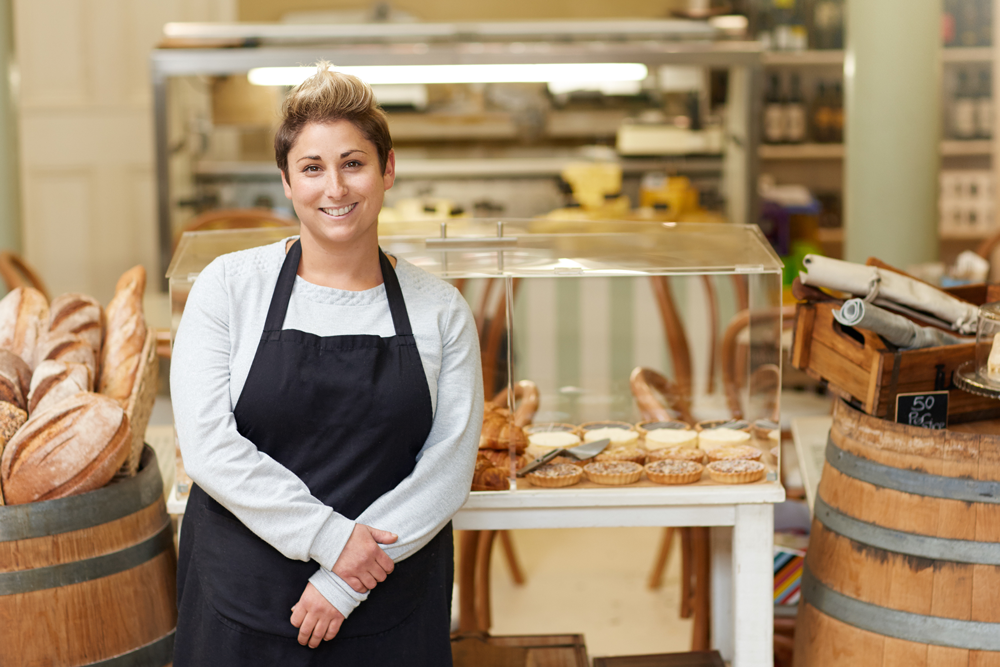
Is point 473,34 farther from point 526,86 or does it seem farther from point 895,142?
point 895,142

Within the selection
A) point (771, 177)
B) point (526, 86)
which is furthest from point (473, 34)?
point (771, 177)

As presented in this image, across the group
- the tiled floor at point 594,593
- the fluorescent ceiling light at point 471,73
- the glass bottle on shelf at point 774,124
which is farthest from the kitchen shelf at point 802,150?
the tiled floor at point 594,593

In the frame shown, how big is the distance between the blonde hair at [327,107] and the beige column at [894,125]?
3.36 m

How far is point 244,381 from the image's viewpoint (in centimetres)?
154

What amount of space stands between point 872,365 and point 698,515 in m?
0.44

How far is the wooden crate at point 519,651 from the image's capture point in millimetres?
2238

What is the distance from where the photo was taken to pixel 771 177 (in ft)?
20.4

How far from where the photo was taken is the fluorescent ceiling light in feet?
14.6

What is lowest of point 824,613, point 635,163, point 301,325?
point 824,613

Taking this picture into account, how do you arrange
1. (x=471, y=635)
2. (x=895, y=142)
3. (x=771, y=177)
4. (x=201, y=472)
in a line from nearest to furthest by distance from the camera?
(x=201, y=472), (x=471, y=635), (x=895, y=142), (x=771, y=177)

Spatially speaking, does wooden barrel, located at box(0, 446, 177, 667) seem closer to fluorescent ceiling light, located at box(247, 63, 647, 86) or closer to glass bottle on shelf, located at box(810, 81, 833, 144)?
fluorescent ceiling light, located at box(247, 63, 647, 86)

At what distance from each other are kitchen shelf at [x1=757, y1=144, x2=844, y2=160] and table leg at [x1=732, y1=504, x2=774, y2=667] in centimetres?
433

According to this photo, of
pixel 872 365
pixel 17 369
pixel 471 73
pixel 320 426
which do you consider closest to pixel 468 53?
pixel 471 73

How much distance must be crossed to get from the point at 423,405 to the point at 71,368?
816mm
